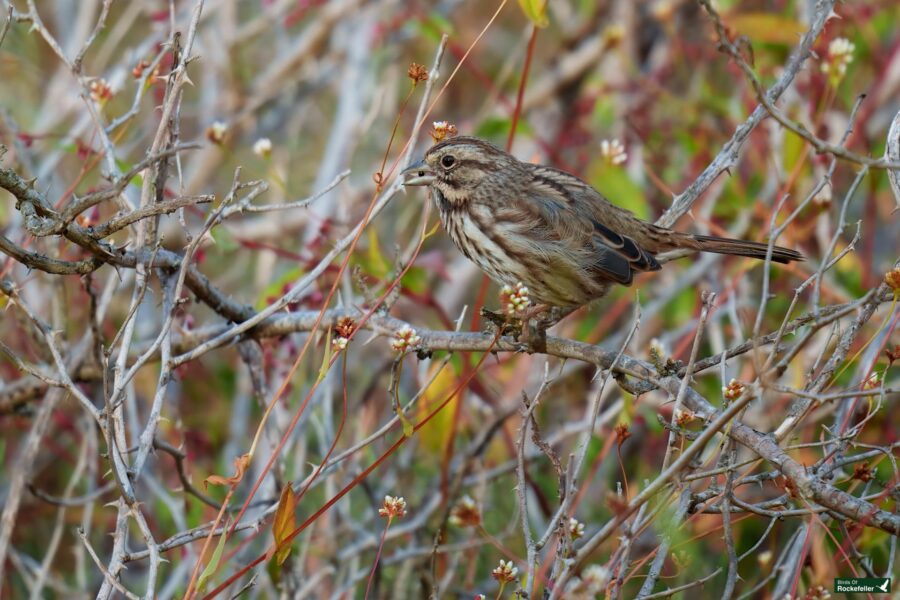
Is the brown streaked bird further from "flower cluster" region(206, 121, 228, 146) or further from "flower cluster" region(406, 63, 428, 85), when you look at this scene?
"flower cluster" region(406, 63, 428, 85)

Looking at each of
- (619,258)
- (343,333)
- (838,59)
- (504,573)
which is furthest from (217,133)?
(838,59)

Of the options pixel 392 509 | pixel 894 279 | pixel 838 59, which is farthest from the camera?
pixel 838 59

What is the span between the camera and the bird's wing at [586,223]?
4.00 meters

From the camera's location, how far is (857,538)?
3.56 m

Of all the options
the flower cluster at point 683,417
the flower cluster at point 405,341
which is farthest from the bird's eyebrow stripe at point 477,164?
the flower cluster at point 683,417

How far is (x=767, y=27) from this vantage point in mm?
5469

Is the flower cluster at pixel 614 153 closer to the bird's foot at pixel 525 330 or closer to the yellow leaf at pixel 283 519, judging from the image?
the bird's foot at pixel 525 330

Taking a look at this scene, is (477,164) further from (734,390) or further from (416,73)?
(734,390)

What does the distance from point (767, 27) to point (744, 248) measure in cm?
192

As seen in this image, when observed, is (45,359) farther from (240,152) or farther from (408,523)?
(240,152)

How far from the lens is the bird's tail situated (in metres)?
3.94

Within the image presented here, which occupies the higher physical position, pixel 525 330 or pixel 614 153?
pixel 614 153

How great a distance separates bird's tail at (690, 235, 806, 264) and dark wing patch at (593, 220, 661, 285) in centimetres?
26

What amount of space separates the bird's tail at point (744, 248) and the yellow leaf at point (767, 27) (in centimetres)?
170
